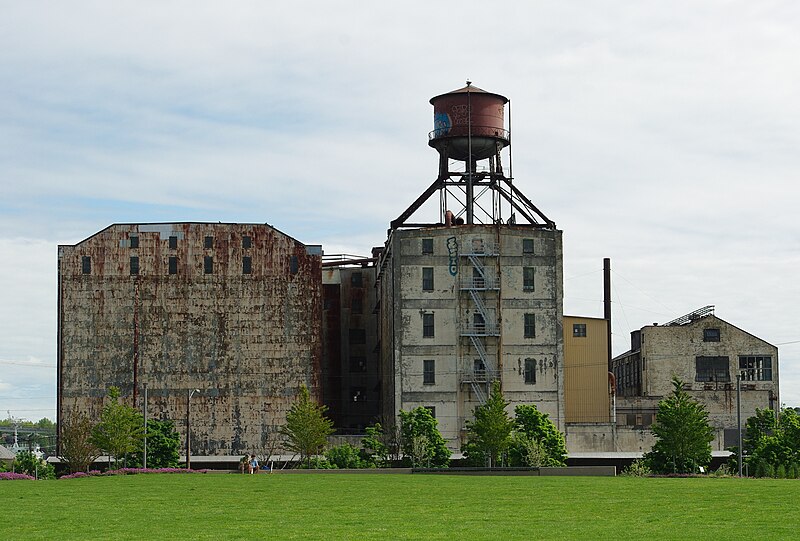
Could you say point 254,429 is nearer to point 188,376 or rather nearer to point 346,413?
point 188,376

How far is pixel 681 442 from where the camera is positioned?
6450cm

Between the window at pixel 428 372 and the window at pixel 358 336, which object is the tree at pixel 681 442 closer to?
the window at pixel 428 372

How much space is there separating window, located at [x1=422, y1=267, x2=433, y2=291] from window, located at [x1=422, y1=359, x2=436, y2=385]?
531 centimetres

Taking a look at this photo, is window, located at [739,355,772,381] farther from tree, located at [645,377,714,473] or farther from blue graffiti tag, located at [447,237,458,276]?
tree, located at [645,377,714,473]

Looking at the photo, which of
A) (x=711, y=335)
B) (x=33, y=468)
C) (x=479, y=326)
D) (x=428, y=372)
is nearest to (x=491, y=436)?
(x=428, y=372)

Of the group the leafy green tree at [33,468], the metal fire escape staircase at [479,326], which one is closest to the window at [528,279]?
the metal fire escape staircase at [479,326]

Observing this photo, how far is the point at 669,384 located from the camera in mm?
106000

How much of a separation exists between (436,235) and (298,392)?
16.0m

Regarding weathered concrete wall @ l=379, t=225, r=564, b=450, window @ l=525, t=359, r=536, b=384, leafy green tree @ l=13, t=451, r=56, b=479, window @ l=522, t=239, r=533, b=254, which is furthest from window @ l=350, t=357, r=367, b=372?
leafy green tree @ l=13, t=451, r=56, b=479

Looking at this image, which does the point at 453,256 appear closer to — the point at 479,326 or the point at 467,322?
the point at 467,322

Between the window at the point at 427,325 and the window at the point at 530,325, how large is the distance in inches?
276

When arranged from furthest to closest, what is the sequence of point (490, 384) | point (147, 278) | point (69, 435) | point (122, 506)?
point (147, 278)
point (490, 384)
point (69, 435)
point (122, 506)

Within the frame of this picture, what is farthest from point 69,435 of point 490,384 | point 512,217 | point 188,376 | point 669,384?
point 669,384

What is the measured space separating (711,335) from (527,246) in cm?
2230
